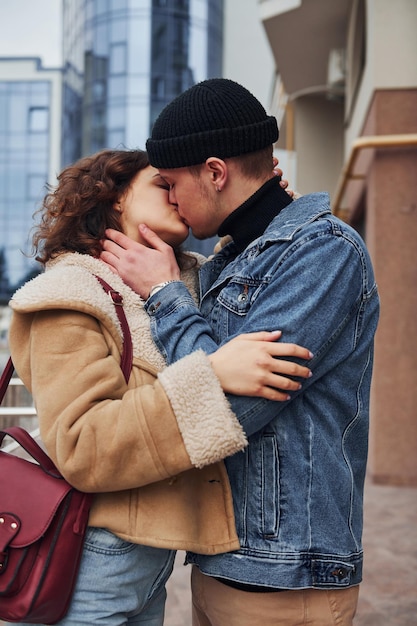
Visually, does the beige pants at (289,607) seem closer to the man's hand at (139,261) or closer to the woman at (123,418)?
the woman at (123,418)

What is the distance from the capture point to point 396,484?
7.23 meters

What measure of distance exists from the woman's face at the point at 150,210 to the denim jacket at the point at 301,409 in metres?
0.24

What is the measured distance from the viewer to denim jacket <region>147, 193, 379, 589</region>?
5.09 feet

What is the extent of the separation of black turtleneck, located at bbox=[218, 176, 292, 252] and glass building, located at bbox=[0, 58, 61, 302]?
1694 inches

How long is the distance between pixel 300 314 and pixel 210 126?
1.52 ft

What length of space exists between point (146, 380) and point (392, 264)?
5974mm

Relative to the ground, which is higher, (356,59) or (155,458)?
(356,59)

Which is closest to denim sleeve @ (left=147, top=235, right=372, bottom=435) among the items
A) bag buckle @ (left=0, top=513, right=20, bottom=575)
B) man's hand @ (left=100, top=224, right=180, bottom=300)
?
man's hand @ (left=100, top=224, right=180, bottom=300)

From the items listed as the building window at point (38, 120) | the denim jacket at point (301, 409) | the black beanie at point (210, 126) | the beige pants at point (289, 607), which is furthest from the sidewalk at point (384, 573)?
the building window at point (38, 120)

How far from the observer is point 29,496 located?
1560 millimetres

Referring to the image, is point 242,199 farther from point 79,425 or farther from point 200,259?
point 79,425

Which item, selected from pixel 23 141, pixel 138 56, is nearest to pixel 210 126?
pixel 138 56

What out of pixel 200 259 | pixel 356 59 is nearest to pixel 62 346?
pixel 200 259

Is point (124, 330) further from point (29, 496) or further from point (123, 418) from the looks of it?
point (29, 496)
